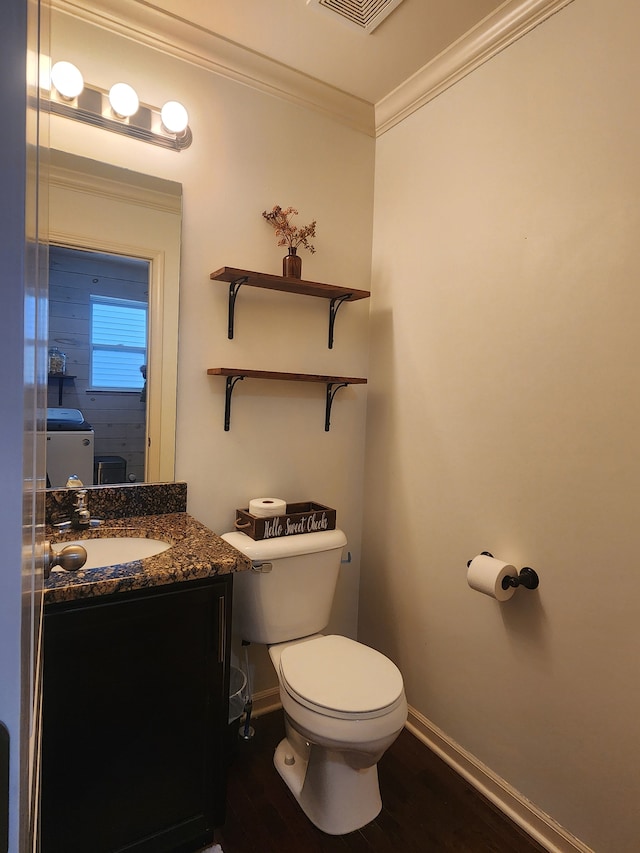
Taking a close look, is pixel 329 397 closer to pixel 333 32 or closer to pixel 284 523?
pixel 284 523

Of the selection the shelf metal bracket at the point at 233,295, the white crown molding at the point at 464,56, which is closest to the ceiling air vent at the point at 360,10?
the white crown molding at the point at 464,56

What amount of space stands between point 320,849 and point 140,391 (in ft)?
5.01

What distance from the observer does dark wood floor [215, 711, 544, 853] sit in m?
1.45

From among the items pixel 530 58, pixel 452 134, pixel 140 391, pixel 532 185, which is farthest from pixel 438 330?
pixel 140 391

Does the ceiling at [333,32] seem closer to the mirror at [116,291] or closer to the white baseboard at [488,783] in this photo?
the mirror at [116,291]

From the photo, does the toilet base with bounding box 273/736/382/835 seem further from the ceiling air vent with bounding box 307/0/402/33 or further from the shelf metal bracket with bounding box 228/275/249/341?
the ceiling air vent with bounding box 307/0/402/33

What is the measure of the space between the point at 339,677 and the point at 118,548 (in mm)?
787

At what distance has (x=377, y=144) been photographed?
217 cm

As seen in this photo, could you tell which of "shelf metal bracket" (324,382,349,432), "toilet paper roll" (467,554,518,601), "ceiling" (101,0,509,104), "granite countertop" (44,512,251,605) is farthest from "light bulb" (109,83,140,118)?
"toilet paper roll" (467,554,518,601)

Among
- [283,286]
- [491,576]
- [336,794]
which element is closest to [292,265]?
[283,286]

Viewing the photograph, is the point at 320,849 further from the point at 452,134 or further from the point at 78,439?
the point at 452,134

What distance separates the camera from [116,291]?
164cm

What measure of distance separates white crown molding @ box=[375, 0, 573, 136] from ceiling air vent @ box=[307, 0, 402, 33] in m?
0.30

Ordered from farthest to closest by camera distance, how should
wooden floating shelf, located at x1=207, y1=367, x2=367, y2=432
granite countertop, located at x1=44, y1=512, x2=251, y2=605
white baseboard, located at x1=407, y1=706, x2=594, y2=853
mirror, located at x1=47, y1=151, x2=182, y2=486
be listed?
wooden floating shelf, located at x1=207, y1=367, x2=367, y2=432
mirror, located at x1=47, y1=151, x2=182, y2=486
white baseboard, located at x1=407, y1=706, x2=594, y2=853
granite countertop, located at x1=44, y1=512, x2=251, y2=605
